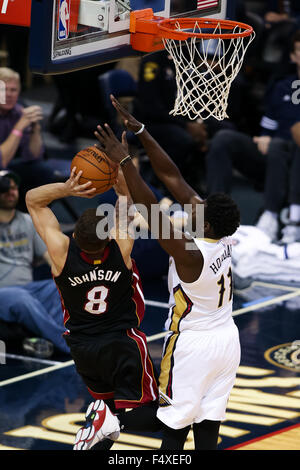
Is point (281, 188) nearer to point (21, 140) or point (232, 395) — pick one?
point (21, 140)

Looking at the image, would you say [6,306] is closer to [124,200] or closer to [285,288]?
[124,200]

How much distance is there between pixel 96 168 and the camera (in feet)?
16.7

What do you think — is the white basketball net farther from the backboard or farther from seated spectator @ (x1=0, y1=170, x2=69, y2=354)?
seated spectator @ (x1=0, y1=170, x2=69, y2=354)

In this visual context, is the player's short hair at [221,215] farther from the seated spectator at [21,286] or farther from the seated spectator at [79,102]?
the seated spectator at [79,102]

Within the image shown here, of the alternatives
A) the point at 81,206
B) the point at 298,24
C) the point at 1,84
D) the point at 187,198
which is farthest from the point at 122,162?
the point at 298,24

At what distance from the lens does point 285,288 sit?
9.23 meters

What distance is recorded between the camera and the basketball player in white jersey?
507cm

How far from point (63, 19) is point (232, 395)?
2940 mm

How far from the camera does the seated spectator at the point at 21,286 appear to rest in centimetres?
737

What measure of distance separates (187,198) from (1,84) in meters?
3.80

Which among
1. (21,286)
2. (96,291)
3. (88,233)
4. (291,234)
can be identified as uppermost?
(88,233)

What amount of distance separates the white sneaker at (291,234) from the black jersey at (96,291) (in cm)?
494

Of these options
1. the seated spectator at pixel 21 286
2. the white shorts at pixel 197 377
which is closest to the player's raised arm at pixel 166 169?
the white shorts at pixel 197 377

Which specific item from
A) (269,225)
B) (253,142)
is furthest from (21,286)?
(253,142)
